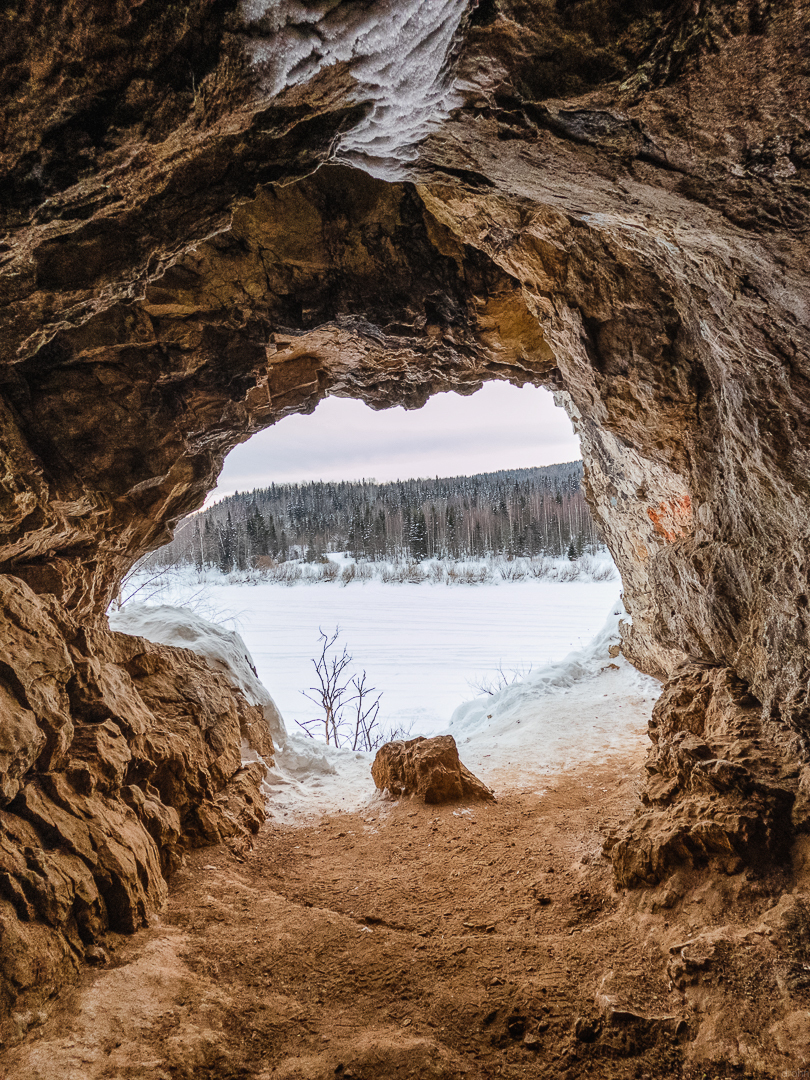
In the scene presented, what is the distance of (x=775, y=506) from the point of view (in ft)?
10.8

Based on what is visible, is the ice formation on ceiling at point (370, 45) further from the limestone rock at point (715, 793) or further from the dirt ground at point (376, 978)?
the dirt ground at point (376, 978)

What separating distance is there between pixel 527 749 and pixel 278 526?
58.1 metres

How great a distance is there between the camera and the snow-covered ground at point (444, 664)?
765 centimetres

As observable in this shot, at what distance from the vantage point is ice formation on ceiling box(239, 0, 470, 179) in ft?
5.99

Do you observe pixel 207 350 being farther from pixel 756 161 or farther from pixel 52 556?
pixel 756 161

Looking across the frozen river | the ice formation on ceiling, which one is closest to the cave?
the ice formation on ceiling

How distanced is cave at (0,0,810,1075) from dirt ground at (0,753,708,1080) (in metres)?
0.36

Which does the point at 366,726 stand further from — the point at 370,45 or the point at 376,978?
the point at 370,45

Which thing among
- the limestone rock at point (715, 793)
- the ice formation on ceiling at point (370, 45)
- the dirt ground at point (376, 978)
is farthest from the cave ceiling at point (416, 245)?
the dirt ground at point (376, 978)

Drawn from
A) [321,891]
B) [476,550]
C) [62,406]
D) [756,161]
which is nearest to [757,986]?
[321,891]

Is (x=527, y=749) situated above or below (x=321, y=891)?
below

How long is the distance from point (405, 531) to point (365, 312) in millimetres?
51160

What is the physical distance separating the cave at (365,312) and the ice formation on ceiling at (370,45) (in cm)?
1

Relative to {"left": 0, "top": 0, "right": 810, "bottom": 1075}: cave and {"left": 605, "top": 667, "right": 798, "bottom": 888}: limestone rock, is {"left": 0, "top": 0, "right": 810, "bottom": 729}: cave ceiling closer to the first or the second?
{"left": 0, "top": 0, "right": 810, "bottom": 1075}: cave
